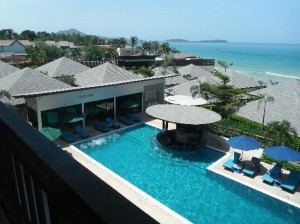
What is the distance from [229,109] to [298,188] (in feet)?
40.0

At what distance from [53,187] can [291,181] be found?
1740cm

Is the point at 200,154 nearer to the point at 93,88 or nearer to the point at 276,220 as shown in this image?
the point at 276,220

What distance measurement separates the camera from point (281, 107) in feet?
83.4

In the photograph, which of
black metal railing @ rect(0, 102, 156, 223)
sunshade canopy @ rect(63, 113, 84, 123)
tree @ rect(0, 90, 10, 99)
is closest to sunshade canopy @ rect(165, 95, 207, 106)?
sunshade canopy @ rect(63, 113, 84, 123)

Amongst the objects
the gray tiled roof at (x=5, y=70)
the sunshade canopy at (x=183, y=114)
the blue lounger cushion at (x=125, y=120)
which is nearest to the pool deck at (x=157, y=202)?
the sunshade canopy at (x=183, y=114)

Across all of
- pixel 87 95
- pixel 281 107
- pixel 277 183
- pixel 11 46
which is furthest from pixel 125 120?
pixel 11 46

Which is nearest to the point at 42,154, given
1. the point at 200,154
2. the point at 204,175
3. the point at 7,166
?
the point at 7,166

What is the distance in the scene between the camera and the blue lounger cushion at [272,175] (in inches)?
648

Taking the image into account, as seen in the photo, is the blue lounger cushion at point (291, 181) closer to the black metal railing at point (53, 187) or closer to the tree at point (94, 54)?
the black metal railing at point (53, 187)

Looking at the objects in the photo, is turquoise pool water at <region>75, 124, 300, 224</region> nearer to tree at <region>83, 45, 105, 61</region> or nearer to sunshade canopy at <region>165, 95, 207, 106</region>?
sunshade canopy at <region>165, 95, 207, 106</region>

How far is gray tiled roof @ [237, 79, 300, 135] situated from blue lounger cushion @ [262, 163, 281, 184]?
7.75 m

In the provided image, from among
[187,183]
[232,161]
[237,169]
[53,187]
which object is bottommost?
[187,183]

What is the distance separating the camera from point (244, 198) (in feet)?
50.5

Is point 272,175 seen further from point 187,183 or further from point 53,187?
point 53,187
